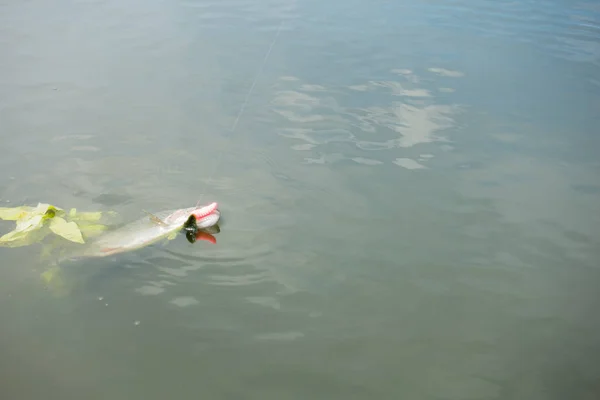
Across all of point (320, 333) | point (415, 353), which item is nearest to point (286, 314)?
point (320, 333)

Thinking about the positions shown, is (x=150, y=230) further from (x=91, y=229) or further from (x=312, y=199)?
(x=312, y=199)

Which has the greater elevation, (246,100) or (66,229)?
(246,100)

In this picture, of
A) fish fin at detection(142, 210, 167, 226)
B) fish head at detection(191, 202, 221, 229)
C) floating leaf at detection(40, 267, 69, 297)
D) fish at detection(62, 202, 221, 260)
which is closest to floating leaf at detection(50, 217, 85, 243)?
fish at detection(62, 202, 221, 260)

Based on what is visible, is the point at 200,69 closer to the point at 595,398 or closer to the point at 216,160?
the point at 216,160

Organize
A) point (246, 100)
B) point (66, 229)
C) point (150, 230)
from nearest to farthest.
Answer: point (66, 229)
point (150, 230)
point (246, 100)

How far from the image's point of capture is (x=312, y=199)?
527 centimetres

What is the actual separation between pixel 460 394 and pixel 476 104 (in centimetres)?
411

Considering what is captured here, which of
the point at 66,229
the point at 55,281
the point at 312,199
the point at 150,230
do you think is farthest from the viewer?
the point at 312,199

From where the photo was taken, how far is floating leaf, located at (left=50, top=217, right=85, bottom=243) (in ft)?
14.7

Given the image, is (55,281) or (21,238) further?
(21,238)

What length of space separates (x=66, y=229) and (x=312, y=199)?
7.12ft

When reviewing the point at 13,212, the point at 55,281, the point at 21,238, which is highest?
the point at 13,212

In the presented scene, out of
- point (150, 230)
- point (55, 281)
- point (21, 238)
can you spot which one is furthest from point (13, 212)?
point (150, 230)

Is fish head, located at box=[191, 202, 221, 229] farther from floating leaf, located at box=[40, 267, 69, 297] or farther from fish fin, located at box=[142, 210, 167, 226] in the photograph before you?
floating leaf, located at box=[40, 267, 69, 297]
